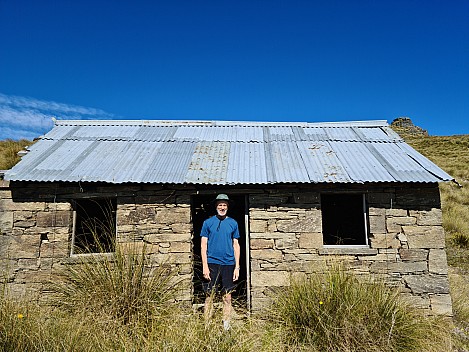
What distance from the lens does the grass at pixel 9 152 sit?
12.8 metres

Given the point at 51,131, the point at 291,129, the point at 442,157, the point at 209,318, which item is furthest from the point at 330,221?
the point at 442,157

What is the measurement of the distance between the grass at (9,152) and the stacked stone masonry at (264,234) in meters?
8.29

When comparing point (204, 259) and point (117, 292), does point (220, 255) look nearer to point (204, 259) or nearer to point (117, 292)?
point (204, 259)

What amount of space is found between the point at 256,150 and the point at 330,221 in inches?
115

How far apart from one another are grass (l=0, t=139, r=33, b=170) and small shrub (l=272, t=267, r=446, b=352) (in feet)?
38.5

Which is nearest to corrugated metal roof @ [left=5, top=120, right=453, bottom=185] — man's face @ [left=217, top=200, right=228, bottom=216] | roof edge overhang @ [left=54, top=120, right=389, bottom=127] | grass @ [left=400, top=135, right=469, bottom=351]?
roof edge overhang @ [left=54, top=120, right=389, bottom=127]

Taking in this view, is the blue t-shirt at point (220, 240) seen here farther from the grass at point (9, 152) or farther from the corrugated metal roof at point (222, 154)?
the grass at point (9, 152)

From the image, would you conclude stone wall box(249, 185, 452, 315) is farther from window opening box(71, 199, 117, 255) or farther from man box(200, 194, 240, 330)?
window opening box(71, 199, 117, 255)

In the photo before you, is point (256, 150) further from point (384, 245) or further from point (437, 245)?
point (437, 245)

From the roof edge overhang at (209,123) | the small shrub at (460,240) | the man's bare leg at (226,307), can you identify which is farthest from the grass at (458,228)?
the man's bare leg at (226,307)

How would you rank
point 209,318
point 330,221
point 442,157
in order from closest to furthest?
point 209,318 < point 330,221 < point 442,157

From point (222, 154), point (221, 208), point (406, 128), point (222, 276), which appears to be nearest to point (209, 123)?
point (222, 154)

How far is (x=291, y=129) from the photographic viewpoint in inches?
290

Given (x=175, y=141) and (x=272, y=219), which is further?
(x=175, y=141)
